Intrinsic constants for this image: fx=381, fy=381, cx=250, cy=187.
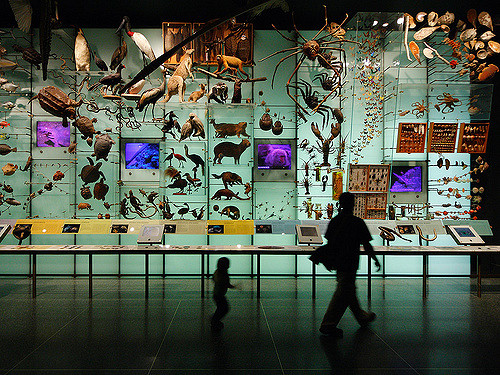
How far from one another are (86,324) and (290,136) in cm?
476

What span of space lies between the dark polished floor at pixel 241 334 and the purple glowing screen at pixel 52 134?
8.47ft

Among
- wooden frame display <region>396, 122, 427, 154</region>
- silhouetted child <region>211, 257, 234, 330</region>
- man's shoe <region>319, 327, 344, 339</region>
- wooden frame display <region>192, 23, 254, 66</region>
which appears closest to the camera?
man's shoe <region>319, 327, 344, 339</region>

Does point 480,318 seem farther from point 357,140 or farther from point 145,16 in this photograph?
point 145,16

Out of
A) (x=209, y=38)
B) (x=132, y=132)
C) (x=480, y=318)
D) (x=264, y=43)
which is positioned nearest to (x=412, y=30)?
(x=264, y=43)

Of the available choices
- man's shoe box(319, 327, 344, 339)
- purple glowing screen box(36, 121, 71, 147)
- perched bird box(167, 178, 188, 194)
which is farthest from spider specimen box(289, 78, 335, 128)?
purple glowing screen box(36, 121, 71, 147)

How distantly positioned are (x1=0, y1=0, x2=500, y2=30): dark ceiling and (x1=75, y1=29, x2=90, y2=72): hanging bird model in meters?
0.44

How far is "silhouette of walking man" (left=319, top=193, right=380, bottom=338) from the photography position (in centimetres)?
387

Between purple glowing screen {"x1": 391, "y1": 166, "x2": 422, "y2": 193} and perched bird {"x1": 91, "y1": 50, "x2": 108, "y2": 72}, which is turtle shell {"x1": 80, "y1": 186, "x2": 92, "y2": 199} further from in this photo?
purple glowing screen {"x1": 391, "y1": 166, "x2": 422, "y2": 193}

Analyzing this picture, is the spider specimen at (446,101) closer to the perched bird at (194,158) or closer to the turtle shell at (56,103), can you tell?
the perched bird at (194,158)

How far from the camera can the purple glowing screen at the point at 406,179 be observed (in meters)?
6.80

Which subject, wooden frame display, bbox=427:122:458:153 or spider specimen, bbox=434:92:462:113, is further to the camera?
spider specimen, bbox=434:92:462:113

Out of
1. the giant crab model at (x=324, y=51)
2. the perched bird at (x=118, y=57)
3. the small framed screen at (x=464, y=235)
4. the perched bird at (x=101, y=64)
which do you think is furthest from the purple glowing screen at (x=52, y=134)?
the small framed screen at (x=464, y=235)

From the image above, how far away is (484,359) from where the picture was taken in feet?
11.5

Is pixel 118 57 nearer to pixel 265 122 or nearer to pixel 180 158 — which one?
pixel 180 158
